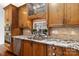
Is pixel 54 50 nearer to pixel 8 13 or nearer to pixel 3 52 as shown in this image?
pixel 3 52

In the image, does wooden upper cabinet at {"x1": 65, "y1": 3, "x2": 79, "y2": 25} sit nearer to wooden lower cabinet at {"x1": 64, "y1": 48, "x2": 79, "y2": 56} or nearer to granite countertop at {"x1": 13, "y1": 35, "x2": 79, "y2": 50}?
granite countertop at {"x1": 13, "y1": 35, "x2": 79, "y2": 50}

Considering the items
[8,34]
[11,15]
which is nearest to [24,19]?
[11,15]

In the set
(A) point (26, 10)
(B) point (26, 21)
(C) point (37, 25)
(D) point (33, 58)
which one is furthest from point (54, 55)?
(A) point (26, 10)

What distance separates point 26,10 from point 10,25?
291mm

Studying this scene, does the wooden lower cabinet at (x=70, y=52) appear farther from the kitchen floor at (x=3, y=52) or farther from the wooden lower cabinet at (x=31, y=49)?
the kitchen floor at (x=3, y=52)

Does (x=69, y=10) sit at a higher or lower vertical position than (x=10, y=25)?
higher

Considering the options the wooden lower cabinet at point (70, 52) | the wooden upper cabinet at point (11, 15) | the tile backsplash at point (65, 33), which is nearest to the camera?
the wooden lower cabinet at point (70, 52)

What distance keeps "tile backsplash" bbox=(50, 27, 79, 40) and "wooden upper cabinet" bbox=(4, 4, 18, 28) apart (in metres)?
0.50

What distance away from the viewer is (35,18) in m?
1.83

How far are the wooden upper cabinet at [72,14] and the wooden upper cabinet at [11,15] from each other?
66 cm

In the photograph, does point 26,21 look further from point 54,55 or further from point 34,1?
point 54,55

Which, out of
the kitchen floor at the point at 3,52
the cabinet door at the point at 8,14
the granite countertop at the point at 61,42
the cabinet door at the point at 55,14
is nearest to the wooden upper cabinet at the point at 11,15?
the cabinet door at the point at 8,14

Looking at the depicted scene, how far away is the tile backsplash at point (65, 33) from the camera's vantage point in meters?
1.71

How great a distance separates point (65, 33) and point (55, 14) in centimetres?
28
